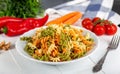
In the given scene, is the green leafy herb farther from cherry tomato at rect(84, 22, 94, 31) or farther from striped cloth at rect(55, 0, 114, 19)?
cherry tomato at rect(84, 22, 94, 31)

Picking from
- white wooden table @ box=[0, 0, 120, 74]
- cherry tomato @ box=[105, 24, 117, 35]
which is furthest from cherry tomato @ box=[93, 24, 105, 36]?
white wooden table @ box=[0, 0, 120, 74]

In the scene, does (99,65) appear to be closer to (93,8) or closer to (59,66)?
(59,66)

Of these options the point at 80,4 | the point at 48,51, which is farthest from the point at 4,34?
the point at 80,4

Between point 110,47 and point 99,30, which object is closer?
point 110,47

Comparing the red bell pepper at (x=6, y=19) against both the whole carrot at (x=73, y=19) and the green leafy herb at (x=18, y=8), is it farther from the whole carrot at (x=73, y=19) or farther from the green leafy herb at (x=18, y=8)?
the whole carrot at (x=73, y=19)

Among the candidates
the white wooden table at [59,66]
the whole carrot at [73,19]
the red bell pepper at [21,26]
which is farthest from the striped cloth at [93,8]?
the white wooden table at [59,66]

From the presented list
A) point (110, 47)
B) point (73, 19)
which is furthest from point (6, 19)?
point (110, 47)
